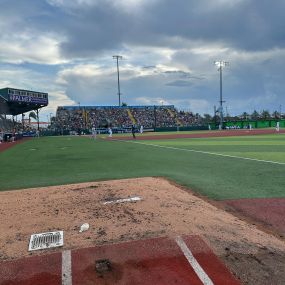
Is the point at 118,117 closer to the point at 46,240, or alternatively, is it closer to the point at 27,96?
the point at 27,96

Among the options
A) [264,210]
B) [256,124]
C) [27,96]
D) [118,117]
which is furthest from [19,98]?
[256,124]

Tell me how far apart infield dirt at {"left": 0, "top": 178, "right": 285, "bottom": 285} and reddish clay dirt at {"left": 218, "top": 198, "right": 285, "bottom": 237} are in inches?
14.3

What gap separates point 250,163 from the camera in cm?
1466

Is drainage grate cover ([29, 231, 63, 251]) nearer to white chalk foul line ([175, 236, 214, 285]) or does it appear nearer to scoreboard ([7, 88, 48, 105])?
white chalk foul line ([175, 236, 214, 285])

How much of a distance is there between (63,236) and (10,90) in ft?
158

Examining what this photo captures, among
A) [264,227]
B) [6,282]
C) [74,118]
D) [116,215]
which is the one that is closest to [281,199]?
[264,227]

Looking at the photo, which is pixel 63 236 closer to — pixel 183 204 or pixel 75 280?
pixel 75 280

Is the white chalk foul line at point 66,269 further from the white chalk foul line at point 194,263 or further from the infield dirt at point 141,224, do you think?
the white chalk foul line at point 194,263

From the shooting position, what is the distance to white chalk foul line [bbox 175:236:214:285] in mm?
4676

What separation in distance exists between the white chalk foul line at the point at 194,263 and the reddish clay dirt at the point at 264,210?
1.76 meters

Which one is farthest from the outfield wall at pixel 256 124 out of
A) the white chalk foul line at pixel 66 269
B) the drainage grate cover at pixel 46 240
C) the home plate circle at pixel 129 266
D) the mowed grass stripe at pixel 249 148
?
the white chalk foul line at pixel 66 269

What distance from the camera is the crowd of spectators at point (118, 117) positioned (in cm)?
8125

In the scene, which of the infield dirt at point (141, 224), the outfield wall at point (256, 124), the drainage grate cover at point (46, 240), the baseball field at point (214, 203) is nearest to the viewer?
the infield dirt at point (141, 224)

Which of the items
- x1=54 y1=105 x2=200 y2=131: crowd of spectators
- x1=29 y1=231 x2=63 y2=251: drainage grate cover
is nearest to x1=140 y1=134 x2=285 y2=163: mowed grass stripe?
x1=29 y1=231 x2=63 y2=251: drainage grate cover
